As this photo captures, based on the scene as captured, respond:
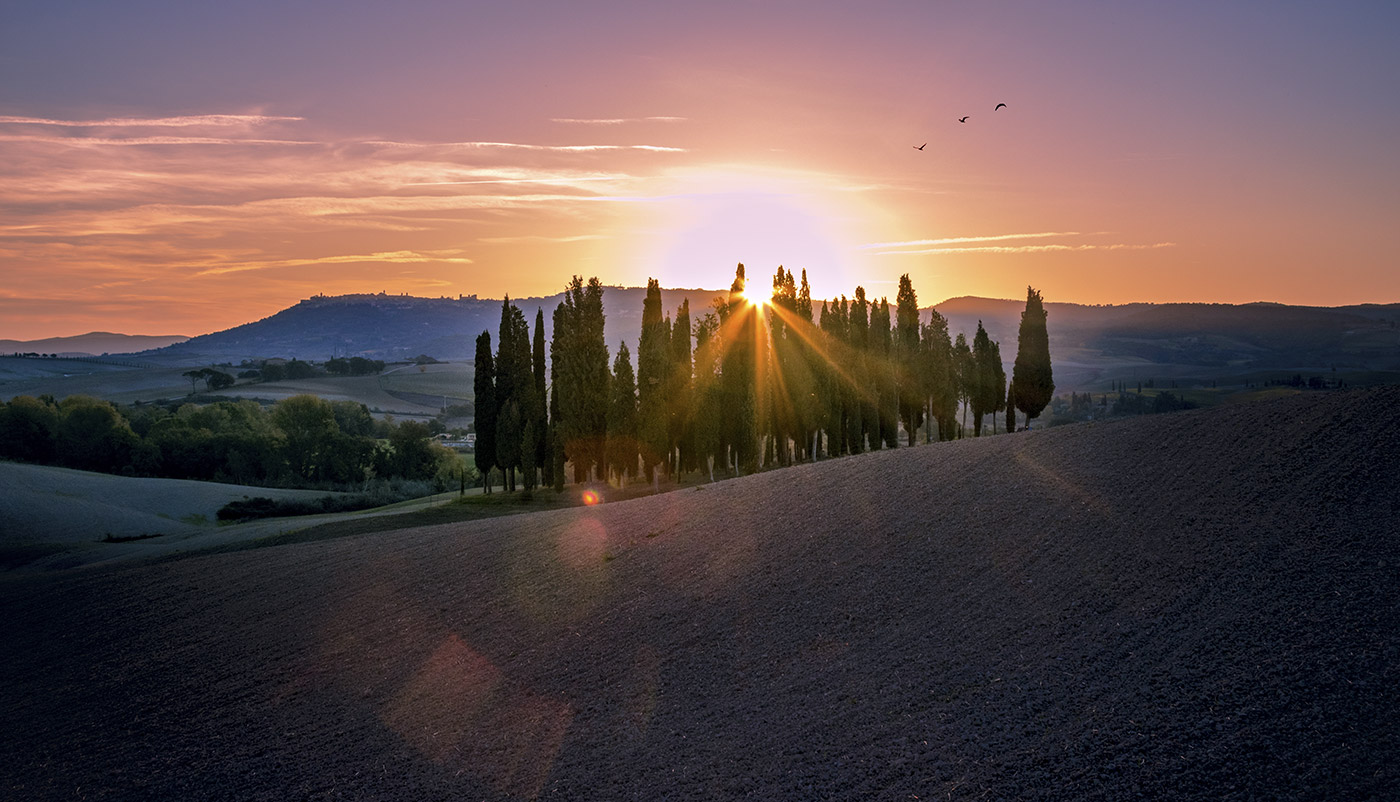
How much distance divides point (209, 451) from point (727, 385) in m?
65.0

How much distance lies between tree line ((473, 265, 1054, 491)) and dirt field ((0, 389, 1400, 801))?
2838cm

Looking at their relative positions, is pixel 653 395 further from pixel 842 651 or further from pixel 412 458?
pixel 412 458

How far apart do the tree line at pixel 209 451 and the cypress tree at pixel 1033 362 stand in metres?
55.8

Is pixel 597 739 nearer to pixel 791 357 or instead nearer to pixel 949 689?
pixel 949 689

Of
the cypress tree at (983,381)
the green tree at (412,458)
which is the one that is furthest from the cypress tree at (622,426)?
the green tree at (412,458)

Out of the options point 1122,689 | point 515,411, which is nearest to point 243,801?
point 1122,689

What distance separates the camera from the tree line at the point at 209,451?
89.7 meters

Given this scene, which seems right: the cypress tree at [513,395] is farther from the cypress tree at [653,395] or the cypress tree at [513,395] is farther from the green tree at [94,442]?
the green tree at [94,442]

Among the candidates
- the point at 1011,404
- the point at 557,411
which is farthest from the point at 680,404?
the point at 1011,404

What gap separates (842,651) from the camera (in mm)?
17547

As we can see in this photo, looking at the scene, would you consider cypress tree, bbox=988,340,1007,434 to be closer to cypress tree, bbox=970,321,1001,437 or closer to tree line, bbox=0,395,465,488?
cypress tree, bbox=970,321,1001,437

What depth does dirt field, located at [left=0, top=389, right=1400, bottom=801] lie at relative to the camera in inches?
522

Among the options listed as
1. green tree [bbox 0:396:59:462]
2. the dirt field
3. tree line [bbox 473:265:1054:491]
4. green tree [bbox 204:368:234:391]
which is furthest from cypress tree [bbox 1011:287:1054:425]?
green tree [bbox 204:368:234:391]

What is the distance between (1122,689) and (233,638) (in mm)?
21941
